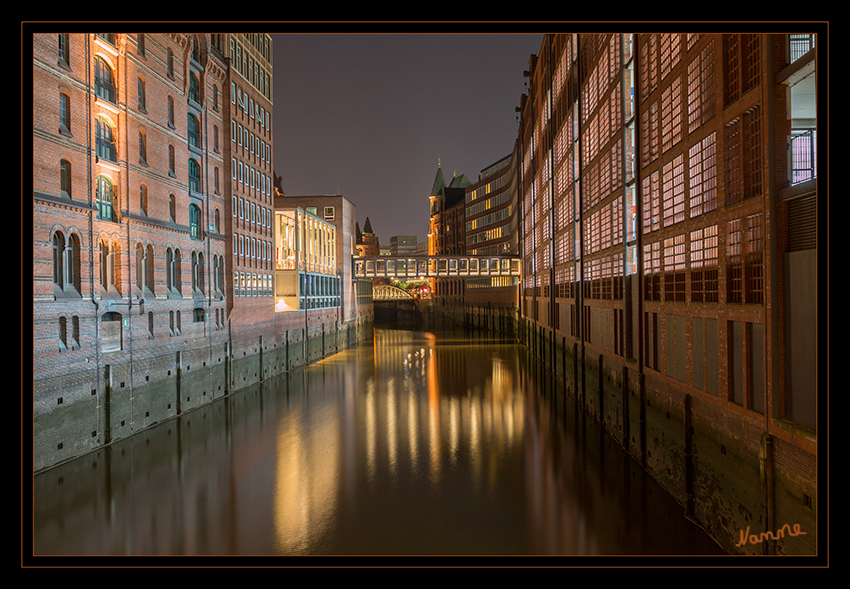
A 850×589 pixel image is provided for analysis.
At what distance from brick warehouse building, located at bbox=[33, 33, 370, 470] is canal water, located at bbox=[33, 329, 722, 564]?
6.85 ft

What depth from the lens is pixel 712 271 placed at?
12227 millimetres

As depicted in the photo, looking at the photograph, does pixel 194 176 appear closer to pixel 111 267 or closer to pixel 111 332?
pixel 111 267

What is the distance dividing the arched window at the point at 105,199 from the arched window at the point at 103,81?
10.5 ft

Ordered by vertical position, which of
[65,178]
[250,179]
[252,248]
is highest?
[250,179]

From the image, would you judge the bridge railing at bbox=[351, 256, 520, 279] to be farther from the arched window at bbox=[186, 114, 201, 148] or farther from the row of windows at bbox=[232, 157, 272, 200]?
the arched window at bbox=[186, 114, 201, 148]

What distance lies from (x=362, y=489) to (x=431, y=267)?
56.8 metres

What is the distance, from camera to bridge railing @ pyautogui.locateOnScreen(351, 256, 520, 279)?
67375mm

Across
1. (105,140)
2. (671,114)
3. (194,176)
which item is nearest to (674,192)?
(671,114)

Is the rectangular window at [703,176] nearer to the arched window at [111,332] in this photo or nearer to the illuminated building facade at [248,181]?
the arched window at [111,332]

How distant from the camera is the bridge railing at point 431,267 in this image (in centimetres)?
6738

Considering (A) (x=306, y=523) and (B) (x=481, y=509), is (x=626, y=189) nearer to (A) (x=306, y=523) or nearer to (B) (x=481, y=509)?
(B) (x=481, y=509)

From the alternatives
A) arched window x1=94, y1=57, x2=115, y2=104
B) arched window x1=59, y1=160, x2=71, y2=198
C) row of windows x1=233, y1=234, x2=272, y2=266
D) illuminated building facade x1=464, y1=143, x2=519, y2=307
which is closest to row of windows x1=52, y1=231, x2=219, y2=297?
arched window x1=59, y1=160, x2=71, y2=198

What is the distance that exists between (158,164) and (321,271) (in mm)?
31359

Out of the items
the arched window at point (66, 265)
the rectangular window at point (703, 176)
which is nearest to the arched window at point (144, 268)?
the arched window at point (66, 265)
